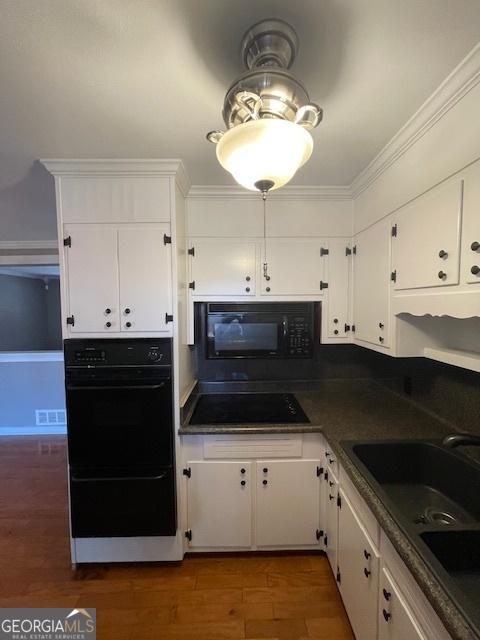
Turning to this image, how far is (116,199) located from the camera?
1.64 metres

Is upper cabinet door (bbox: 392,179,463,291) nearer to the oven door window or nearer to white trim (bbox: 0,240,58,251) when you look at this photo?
the oven door window

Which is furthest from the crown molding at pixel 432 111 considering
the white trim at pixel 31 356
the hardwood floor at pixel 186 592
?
the white trim at pixel 31 356

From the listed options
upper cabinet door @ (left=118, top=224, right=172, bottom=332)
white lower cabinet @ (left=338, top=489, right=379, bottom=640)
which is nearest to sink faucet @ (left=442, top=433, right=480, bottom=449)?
white lower cabinet @ (left=338, top=489, right=379, bottom=640)

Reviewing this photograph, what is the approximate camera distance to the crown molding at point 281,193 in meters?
1.94

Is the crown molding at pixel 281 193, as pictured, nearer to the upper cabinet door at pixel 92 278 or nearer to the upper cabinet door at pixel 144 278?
the upper cabinet door at pixel 144 278

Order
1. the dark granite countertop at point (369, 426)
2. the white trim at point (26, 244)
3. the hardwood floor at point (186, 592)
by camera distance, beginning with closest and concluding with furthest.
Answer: the dark granite countertop at point (369, 426) < the hardwood floor at point (186, 592) < the white trim at point (26, 244)

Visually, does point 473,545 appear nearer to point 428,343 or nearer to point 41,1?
point 428,343

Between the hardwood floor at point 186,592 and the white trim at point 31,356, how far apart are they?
2.02 m

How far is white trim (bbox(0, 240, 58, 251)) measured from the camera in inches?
128

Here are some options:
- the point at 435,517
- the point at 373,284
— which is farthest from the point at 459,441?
the point at 373,284

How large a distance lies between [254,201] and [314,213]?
440mm

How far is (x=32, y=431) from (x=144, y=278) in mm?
3316

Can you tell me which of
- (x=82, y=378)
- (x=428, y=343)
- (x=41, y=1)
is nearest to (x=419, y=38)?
(x=41, y=1)

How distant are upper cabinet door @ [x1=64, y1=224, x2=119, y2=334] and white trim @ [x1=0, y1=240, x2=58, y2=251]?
206cm
